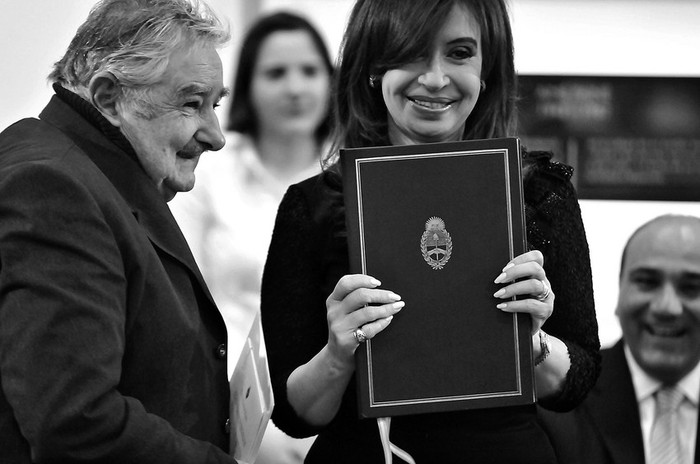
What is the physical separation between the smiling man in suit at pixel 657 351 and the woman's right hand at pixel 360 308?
165cm

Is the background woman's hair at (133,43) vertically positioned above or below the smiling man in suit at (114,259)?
above

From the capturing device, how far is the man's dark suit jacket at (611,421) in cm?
318

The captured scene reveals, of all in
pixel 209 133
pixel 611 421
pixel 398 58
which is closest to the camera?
pixel 209 133

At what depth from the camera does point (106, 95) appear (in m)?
1.87

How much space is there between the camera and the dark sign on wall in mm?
3592

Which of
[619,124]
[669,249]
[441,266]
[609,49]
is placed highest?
[609,49]

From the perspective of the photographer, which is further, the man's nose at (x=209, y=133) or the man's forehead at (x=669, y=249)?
the man's forehead at (x=669, y=249)

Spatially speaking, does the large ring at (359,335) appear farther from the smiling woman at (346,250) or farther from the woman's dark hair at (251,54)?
the woman's dark hair at (251,54)

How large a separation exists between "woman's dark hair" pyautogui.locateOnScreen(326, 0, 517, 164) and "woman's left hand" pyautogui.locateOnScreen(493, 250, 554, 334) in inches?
17.3

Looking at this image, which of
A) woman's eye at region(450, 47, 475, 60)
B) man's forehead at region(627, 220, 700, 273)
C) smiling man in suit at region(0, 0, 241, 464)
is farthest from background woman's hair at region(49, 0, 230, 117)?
man's forehead at region(627, 220, 700, 273)

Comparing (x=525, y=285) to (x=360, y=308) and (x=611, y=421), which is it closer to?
(x=360, y=308)

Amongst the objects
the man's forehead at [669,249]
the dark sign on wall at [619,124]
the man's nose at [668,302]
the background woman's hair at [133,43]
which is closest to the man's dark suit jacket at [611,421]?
the man's nose at [668,302]

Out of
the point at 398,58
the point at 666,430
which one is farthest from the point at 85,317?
the point at 666,430

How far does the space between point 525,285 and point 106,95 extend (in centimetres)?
74
